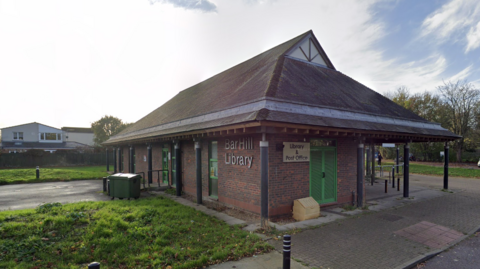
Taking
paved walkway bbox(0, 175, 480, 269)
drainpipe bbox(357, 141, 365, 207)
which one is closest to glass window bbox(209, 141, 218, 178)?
paved walkway bbox(0, 175, 480, 269)

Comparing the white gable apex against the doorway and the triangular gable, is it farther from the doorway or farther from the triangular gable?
the doorway

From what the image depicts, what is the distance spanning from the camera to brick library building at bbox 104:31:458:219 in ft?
26.0

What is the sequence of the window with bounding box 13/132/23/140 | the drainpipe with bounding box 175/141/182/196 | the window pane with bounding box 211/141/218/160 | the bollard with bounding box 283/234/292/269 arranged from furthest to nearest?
the window with bounding box 13/132/23/140 < the drainpipe with bounding box 175/141/182/196 < the window pane with bounding box 211/141/218/160 < the bollard with bounding box 283/234/292/269

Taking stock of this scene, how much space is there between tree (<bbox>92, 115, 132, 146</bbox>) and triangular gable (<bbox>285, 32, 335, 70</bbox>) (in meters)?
44.2

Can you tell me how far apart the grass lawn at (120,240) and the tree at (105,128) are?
45393 mm

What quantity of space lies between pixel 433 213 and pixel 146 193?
40.2 ft

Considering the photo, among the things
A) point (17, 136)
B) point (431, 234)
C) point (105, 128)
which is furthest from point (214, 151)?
point (17, 136)

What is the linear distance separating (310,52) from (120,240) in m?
12.7

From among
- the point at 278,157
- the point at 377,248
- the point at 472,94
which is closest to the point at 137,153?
the point at 278,157

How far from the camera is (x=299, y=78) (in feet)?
36.3

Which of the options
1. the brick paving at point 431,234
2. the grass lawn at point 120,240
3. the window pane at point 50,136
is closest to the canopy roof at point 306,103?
the grass lawn at point 120,240

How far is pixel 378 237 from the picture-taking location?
6621 millimetres

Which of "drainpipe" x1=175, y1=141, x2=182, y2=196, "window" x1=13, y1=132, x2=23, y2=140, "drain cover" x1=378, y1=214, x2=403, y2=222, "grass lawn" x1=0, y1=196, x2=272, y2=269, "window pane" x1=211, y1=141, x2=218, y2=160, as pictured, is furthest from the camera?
"window" x1=13, y1=132, x2=23, y2=140

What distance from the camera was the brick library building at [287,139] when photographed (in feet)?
26.0
